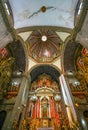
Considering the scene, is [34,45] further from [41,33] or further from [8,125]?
[8,125]

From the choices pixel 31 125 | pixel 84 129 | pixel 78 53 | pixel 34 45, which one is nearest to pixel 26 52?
pixel 34 45

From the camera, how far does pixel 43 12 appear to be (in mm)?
11789

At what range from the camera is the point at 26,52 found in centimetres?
1513

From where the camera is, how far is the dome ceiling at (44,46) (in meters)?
16.6

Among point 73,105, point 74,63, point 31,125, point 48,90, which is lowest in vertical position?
point 31,125

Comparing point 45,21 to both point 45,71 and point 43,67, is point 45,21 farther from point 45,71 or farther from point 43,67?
point 45,71

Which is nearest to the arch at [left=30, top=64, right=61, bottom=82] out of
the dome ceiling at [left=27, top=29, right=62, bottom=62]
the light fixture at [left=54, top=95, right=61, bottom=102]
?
the dome ceiling at [left=27, top=29, right=62, bottom=62]

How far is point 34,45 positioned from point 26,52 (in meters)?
2.94

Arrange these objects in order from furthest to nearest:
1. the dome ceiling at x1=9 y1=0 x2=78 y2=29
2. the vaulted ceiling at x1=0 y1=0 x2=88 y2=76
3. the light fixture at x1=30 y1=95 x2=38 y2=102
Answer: the light fixture at x1=30 y1=95 x2=38 y2=102
the dome ceiling at x1=9 y1=0 x2=78 y2=29
the vaulted ceiling at x1=0 y1=0 x2=88 y2=76

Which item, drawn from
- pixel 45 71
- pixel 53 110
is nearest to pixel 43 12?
pixel 45 71

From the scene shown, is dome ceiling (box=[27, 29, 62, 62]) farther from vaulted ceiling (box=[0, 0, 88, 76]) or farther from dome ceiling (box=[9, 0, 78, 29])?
dome ceiling (box=[9, 0, 78, 29])

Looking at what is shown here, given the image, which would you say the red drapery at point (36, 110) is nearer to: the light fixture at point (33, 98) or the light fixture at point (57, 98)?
the light fixture at point (33, 98)

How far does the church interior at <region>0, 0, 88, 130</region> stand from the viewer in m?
8.93

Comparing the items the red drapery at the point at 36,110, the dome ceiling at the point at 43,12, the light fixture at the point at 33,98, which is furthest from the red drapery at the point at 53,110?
the dome ceiling at the point at 43,12
